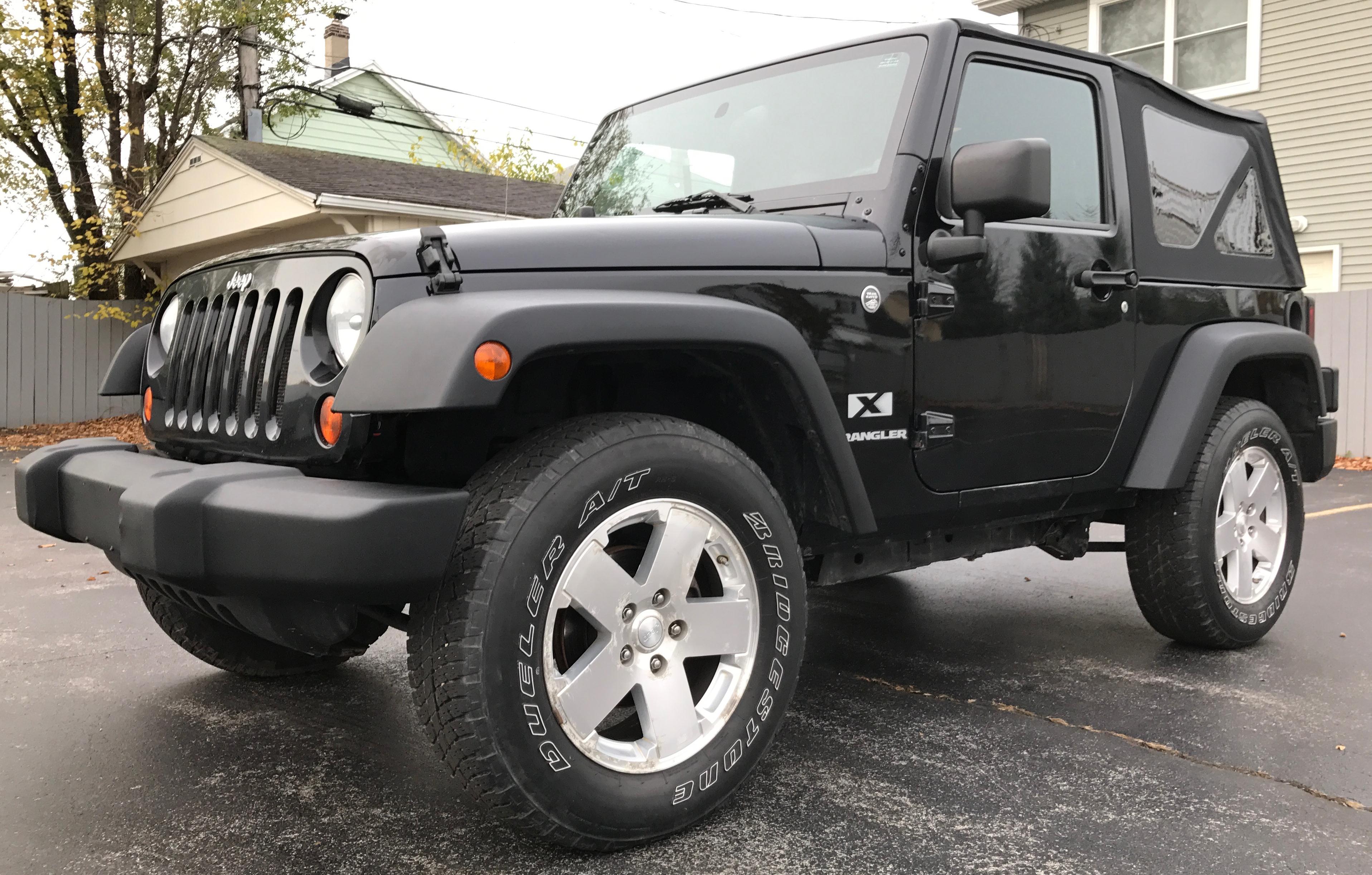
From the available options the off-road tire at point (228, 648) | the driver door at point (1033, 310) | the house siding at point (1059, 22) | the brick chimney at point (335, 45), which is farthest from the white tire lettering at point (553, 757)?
the brick chimney at point (335, 45)

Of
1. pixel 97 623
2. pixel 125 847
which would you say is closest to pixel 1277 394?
pixel 125 847

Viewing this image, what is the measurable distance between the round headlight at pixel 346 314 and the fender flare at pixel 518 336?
0.20m

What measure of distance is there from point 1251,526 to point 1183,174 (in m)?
1.36

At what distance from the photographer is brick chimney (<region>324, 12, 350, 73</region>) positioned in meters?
28.3

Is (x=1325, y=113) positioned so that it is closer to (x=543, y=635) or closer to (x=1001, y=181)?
(x=1001, y=181)

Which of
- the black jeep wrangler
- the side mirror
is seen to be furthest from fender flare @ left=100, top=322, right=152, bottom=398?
the side mirror

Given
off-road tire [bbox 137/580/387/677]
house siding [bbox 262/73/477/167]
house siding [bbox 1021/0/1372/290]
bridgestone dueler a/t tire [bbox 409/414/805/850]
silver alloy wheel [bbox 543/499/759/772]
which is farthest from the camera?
house siding [bbox 262/73/477/167]

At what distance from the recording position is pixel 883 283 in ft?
9.77

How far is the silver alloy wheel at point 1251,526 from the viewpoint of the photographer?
411cm

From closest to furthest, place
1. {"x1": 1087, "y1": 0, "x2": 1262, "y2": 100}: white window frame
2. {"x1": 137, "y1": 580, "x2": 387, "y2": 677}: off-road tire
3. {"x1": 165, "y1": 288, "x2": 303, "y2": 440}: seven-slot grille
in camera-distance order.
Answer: {"x1": 165, "y1": 288, "x2": 303, "y2": 440}: seven-slot grille, {"x1": 137, "y1": 580, "x2": 387, "y2": 677}: off-road tire, {"x1": 1087, "y1": 0, "x2": 1262, "y2": 100}: white window frame

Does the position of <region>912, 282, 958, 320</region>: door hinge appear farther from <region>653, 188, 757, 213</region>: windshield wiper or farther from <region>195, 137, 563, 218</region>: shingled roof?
<region>195, 137, 563, 218</region>: shingled roof

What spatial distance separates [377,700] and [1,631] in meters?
2.06

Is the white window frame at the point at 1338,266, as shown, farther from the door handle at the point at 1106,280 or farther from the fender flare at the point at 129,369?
the fender flare at the point at 129,369

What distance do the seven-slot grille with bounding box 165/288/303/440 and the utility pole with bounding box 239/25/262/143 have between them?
16.8 meters
